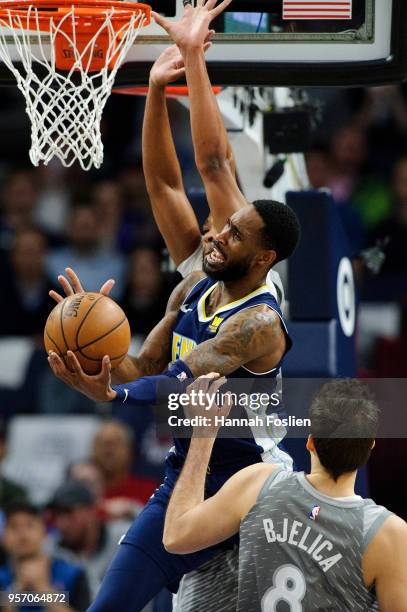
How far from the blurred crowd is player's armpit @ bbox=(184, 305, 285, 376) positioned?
1.67 metres

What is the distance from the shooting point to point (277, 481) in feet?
10.5

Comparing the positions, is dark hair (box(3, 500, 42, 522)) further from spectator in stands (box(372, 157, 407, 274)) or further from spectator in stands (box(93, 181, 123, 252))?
spectator in stands (box(372, 157, 407, 274))

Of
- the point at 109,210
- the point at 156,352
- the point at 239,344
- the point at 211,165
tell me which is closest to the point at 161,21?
the point at 211,165

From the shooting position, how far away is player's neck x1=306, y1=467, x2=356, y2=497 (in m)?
3.17

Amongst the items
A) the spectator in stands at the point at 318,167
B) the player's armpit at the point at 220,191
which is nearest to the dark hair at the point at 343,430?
the player's armpit at the point at 220,191

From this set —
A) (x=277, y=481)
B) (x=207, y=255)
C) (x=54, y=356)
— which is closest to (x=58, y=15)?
(x=207, y=255)

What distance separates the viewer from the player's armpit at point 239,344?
3938 mm

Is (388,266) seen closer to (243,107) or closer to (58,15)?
(243,107)

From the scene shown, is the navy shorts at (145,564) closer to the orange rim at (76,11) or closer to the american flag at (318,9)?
the orange rim at (76,11)

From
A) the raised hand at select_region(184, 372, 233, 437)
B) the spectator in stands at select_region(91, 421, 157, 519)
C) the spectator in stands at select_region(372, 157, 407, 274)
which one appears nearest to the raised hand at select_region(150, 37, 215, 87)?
the raised hand at select_region(184, 372, 233, 437)

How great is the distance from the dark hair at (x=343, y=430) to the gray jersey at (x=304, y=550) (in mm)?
98

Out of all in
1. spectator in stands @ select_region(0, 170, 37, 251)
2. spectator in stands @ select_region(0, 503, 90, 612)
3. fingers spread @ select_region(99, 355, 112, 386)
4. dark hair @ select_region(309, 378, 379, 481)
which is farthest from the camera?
spectator in stands @ select_region(0, 170, 37, 251)

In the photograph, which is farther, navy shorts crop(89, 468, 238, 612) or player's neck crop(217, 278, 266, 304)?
player's neck crop(217, 278, 266, 304)

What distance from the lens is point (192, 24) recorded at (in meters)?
4.54
